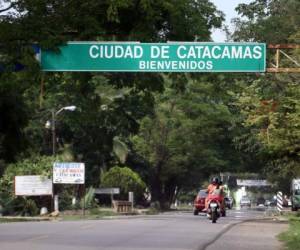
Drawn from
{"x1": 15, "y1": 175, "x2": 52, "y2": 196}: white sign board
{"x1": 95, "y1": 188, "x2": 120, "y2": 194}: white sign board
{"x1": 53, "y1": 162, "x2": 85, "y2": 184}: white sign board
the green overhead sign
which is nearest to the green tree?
{"x1": 95, "y1": 188, "x2": 120, "y2": 194}: white sign board

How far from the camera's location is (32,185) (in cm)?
4281

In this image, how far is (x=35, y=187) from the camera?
141ft

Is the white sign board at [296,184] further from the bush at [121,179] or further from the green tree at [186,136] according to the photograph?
the bush at [121,179]

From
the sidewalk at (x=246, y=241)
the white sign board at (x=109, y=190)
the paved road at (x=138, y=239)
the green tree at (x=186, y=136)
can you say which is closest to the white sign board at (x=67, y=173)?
the white sign board at (x=109, y=190)

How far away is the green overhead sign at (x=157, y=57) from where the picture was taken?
1895 cm

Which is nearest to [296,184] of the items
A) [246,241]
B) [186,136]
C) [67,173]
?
[186,136]

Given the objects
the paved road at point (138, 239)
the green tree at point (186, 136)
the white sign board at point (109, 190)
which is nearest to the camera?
the paved road at point (138, 239)

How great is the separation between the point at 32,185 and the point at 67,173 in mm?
2144

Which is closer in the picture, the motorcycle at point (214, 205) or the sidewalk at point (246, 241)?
the sidewalk at point (246, 241)

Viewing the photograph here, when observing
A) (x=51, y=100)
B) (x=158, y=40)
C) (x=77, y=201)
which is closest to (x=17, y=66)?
(x=158, y=40)

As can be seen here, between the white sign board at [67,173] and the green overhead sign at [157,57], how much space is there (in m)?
23.7

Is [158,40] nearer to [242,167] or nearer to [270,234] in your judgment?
[270,234]

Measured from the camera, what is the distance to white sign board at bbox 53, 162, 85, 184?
42.5 meters

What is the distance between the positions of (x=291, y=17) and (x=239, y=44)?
17.3 metres
